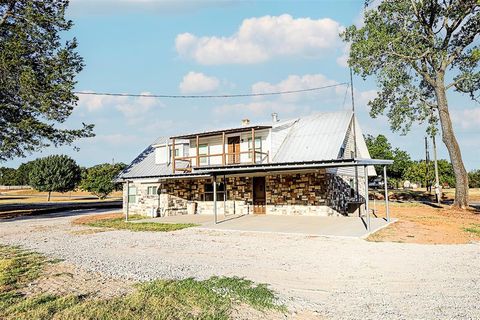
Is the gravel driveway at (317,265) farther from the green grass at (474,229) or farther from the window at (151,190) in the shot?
the window at (151,190)

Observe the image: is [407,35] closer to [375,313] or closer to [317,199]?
[317,199]

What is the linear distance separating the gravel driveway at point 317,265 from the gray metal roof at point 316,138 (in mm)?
6958

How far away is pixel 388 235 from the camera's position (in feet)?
39.7

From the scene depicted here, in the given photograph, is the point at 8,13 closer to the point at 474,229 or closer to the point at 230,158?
the point at 230,158

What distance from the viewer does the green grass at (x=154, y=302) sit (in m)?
4.86

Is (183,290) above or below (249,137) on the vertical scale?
below

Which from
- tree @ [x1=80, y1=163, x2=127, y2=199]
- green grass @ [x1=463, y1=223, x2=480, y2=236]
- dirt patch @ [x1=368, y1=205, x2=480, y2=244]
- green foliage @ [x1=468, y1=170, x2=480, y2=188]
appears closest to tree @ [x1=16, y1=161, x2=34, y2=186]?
tree @ [x1=80, y1=163, x2=127, y2=199]

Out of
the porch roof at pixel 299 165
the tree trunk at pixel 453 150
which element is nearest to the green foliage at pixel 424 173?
the tree trunk at pixel 453 150

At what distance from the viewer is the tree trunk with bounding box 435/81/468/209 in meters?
21.9

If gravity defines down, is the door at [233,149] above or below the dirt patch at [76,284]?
above

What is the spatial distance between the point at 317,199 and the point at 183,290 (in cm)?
1367

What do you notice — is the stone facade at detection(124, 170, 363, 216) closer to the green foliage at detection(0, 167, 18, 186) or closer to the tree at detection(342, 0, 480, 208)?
the tree at detection(342, 0, 480, 208)

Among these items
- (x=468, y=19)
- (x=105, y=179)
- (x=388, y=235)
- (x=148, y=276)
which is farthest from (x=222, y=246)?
(x=105, y=179)

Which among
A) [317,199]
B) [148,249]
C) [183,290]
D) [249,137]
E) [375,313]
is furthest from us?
[249,137]
